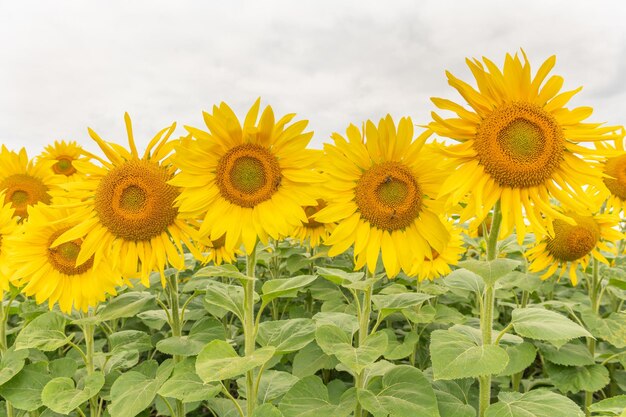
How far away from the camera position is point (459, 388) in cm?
327

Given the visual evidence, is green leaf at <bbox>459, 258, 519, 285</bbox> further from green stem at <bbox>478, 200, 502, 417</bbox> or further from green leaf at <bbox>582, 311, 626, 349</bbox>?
A: green leaf at <bbox>582, 311, 626, 349</bbox>

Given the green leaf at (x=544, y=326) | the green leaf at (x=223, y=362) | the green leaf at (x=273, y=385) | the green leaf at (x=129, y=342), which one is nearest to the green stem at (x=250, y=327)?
the green leaf at (x=223, y=362)

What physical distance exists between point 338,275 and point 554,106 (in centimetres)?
145

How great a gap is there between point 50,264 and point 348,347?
2.17m

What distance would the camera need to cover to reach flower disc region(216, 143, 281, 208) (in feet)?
8.65

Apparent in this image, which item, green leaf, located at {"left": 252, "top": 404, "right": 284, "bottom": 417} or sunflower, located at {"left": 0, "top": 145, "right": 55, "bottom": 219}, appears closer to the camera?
green leaf, located at {"left": 252, "top": 404, "right": 284, "bottom": 417}

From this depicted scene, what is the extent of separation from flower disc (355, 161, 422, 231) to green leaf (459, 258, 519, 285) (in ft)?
1.50

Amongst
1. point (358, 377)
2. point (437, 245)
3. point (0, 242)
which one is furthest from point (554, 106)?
point (0, 242)

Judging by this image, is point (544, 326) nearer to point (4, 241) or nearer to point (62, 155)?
point (4, 241)

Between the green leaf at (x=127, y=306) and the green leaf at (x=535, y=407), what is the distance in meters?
2.08

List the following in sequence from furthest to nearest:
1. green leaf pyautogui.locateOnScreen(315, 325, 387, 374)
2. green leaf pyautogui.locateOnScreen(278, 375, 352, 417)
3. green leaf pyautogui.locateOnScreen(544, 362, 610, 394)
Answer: green leaf pyautogui.locateOnScreen(544, 362, 610, 394)
green leaf pyautogui.locateOnScreen(278, 375, 352, 417)
green leaf pyautogui.locateOnScreen(315, 325, 387, 374)

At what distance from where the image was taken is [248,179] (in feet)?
8.74

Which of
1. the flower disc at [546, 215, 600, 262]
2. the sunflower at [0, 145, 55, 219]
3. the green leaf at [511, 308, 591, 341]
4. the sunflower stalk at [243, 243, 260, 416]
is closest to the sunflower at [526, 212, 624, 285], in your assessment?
the flower disc at [546, 215, 600, 262]

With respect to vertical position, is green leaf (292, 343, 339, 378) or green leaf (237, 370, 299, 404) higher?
green leaf (292, 343, 339, 378)
